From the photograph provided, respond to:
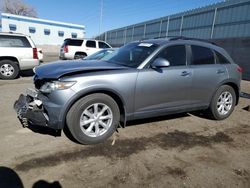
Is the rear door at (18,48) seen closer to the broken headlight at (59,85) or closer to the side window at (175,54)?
the broken headlight at (59,85)

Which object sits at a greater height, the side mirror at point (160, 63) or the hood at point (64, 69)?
the side mirror at point (160, 63)

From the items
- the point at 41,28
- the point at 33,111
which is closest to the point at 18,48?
the point at 33,111

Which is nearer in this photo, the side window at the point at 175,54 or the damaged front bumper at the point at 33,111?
the damaged front bumper at the point at 33,111

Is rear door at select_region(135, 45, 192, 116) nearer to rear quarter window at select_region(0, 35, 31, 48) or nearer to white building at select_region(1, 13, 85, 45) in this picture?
rear quarter window at select_region(0, 35, 31, 48)

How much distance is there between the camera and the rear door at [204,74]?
5.21 metres

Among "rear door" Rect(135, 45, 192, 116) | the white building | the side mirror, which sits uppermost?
the white building

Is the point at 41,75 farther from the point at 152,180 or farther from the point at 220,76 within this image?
the point at 220,76

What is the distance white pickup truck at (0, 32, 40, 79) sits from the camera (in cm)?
988

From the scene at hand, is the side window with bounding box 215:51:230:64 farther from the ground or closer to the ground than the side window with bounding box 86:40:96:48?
closer to the ground

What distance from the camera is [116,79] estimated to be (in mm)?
4195

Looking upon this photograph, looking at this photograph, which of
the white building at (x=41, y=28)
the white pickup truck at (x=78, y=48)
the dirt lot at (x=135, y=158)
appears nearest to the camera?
the dirt lot at (x=135, y=158)

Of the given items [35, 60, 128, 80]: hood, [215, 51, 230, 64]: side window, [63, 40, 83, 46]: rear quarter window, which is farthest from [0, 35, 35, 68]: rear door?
[215, 51, 230, 64]: side window

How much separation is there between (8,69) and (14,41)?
1.13 metres

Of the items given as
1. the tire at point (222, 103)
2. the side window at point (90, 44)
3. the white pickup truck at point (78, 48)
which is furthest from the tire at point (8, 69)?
the tire at point (222, 103)
